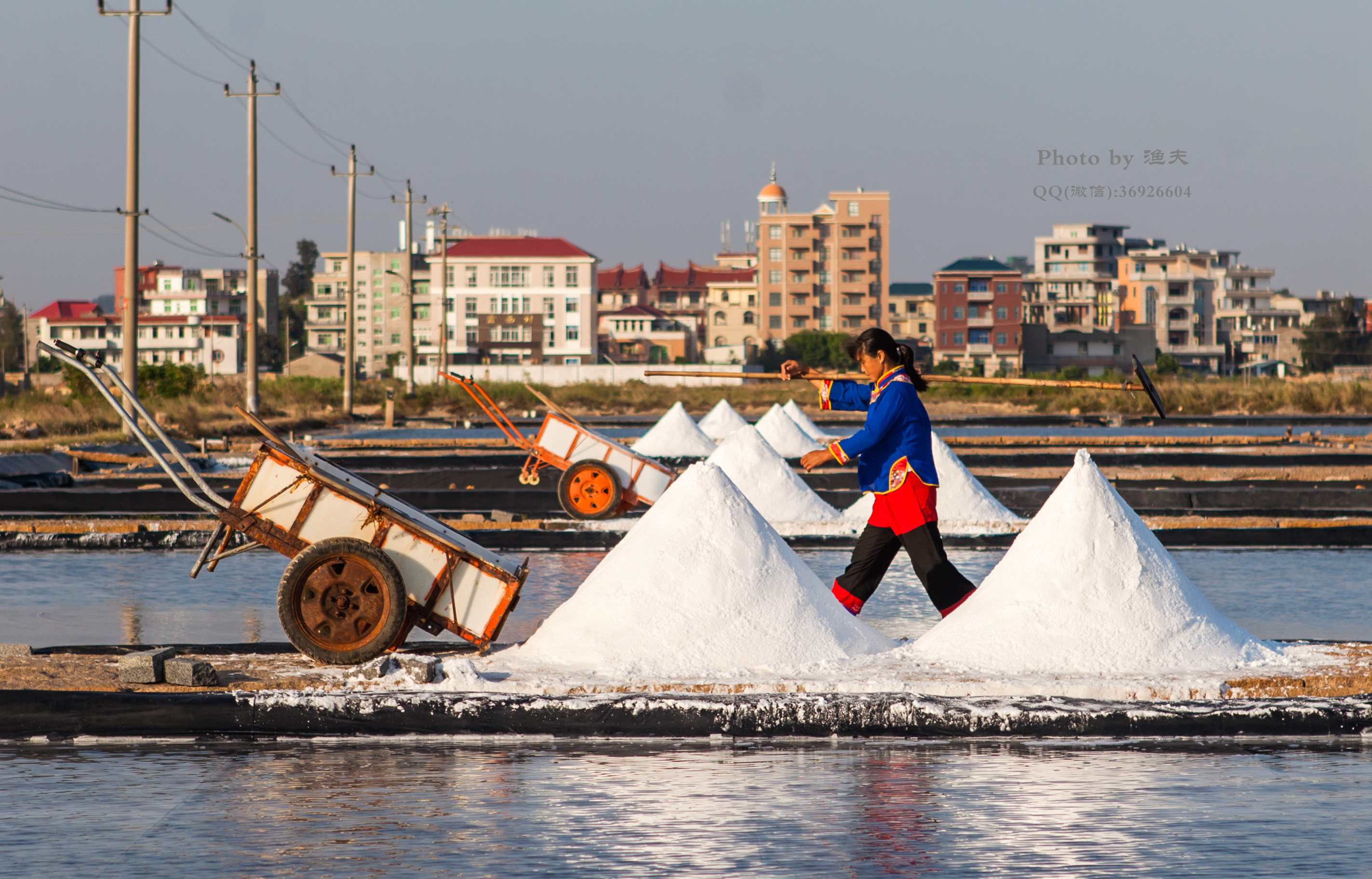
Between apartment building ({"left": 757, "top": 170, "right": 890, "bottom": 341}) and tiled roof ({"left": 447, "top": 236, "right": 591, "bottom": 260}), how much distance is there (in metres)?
19.0

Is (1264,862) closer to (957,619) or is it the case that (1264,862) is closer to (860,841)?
(860,841)

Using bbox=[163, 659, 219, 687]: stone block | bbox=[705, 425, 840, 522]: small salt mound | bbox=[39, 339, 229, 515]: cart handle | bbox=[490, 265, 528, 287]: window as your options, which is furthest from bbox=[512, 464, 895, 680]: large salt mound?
bbox=[490, 265, 528, 287]: window

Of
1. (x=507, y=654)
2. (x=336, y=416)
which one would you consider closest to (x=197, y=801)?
(x=507, y=654)

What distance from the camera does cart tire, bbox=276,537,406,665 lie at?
26.1 ft

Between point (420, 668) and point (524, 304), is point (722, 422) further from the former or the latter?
point (524, 304)

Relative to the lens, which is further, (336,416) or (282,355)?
A: (282,355)

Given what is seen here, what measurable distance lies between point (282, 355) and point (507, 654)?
146574 millimetres

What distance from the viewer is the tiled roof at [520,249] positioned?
115438mm

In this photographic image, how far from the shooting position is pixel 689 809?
6.03m

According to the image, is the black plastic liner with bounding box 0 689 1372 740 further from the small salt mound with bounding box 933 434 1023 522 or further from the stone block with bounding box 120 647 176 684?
the small salt mound with bounding box 933 434 1023 522

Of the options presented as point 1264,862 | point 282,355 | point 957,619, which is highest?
point 282,355

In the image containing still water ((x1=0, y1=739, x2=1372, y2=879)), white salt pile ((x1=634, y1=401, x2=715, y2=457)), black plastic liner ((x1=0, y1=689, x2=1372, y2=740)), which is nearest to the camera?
still water ((x1=0, y1=739, x2=1372, y2=879))

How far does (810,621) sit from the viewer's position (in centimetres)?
796

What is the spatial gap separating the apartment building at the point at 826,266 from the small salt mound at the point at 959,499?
→ 10894cm
